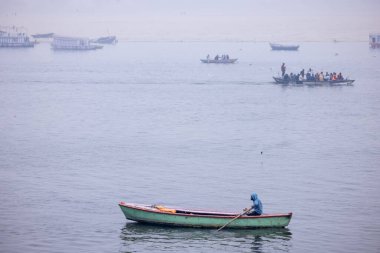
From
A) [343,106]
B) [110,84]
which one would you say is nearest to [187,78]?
[110,84]

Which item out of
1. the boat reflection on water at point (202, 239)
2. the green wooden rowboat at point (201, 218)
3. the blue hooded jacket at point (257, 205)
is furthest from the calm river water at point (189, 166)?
the blue hooded jacket at point (257, 205)

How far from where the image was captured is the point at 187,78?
110 meters

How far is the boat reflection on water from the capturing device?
101 ft

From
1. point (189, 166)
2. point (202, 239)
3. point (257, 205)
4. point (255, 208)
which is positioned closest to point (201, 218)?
point (202, 239)

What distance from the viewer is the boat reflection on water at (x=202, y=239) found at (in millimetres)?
30672

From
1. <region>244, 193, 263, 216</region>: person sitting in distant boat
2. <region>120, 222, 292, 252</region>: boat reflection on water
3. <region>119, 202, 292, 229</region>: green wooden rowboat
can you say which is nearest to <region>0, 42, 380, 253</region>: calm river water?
<region>120, 222, 292, 252</region>: boat reflection on water

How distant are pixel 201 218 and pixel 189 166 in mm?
13324

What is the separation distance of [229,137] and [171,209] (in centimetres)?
2335

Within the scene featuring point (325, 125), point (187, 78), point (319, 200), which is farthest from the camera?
point (187, 78)

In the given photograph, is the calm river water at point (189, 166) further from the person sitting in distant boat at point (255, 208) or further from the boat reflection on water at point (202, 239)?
the person sitting in distant boat at point (255, 208)

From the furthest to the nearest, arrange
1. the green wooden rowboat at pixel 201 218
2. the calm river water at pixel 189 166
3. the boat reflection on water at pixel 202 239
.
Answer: the calm river water at pixel 189 166
the green wooden rowboat at pixel 201 218
the boat reflection on water at pixel 202 239

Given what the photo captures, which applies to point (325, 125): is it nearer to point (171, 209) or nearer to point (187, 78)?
point (171, 209)

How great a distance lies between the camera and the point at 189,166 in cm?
4494

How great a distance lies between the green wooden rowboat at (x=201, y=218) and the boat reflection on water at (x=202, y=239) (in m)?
0.26
